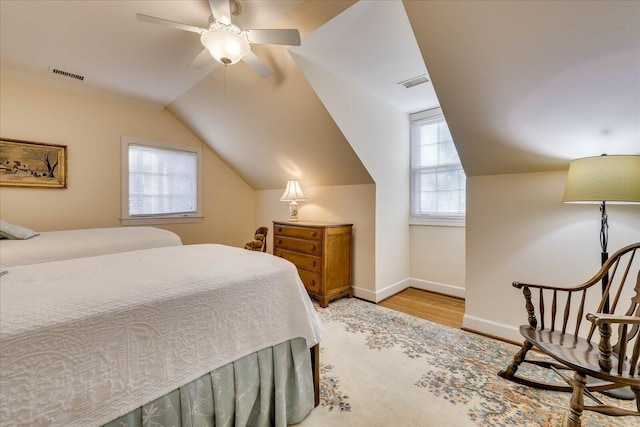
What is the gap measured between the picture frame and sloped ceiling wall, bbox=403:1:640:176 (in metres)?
3.98

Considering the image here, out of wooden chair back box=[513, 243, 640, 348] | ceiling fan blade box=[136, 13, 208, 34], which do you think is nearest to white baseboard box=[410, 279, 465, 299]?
wooden chair back box=[513, 243, 640, 348]

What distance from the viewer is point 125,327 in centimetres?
93

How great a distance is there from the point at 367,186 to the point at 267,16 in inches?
77.5

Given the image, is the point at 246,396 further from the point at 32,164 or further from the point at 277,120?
the point at 32,164

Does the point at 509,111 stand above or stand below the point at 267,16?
below

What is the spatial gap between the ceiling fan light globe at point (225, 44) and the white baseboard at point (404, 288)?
274 cm

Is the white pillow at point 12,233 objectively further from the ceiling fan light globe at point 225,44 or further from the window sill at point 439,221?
the window sill at point 439,221

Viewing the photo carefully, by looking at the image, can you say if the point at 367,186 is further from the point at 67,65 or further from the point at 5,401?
the point at 67,65

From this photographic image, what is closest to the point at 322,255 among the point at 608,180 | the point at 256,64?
the point at 256,64

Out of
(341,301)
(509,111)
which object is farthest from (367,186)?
(509,111)

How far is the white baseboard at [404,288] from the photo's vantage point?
10.5 ft

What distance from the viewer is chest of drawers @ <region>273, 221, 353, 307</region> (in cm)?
302

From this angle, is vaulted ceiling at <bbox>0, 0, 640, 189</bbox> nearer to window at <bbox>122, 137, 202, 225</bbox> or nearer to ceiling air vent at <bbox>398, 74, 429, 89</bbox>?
ceiling air vent at <bbox>398, 74, 429, 89</bbox>

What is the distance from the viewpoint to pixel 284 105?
9.45ft
